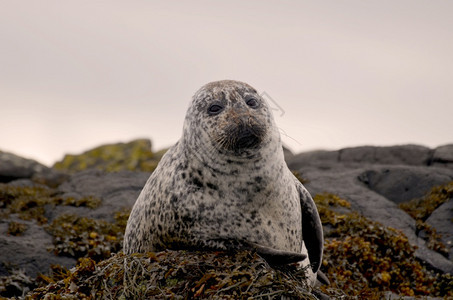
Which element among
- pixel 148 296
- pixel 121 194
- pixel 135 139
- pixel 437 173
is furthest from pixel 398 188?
pixel 135 139

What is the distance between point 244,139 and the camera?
5.24 metres

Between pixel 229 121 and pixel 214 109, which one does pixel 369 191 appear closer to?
pixel 214 109

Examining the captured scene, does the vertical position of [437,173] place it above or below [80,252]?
above

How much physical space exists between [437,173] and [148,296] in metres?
8.74

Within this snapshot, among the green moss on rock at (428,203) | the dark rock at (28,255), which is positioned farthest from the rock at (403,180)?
the dark rock at (28,255)

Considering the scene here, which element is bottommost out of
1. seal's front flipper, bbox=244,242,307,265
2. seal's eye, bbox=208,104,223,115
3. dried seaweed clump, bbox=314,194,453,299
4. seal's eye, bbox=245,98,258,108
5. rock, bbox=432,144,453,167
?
dried seaweed clump, bbox=314,194,453,299

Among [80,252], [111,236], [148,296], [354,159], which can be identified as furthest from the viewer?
[354,159]

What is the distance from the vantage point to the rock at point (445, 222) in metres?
9.95

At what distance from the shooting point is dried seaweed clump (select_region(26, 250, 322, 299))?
4949mm

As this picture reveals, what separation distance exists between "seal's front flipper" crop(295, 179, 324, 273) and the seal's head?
1.02 m

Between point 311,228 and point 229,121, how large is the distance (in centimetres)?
188

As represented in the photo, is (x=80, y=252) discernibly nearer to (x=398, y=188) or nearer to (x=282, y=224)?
(x=282, y=224)

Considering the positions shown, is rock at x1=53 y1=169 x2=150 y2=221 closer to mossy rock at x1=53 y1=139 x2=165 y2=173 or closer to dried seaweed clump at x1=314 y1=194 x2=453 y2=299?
dried seaweed clump at x1=314 y1=194 x2=453 y2=299

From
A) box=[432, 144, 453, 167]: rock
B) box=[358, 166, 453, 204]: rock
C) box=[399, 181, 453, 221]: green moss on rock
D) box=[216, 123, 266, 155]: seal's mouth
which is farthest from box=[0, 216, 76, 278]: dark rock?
box=[432, 144, 453, 167]: rock
